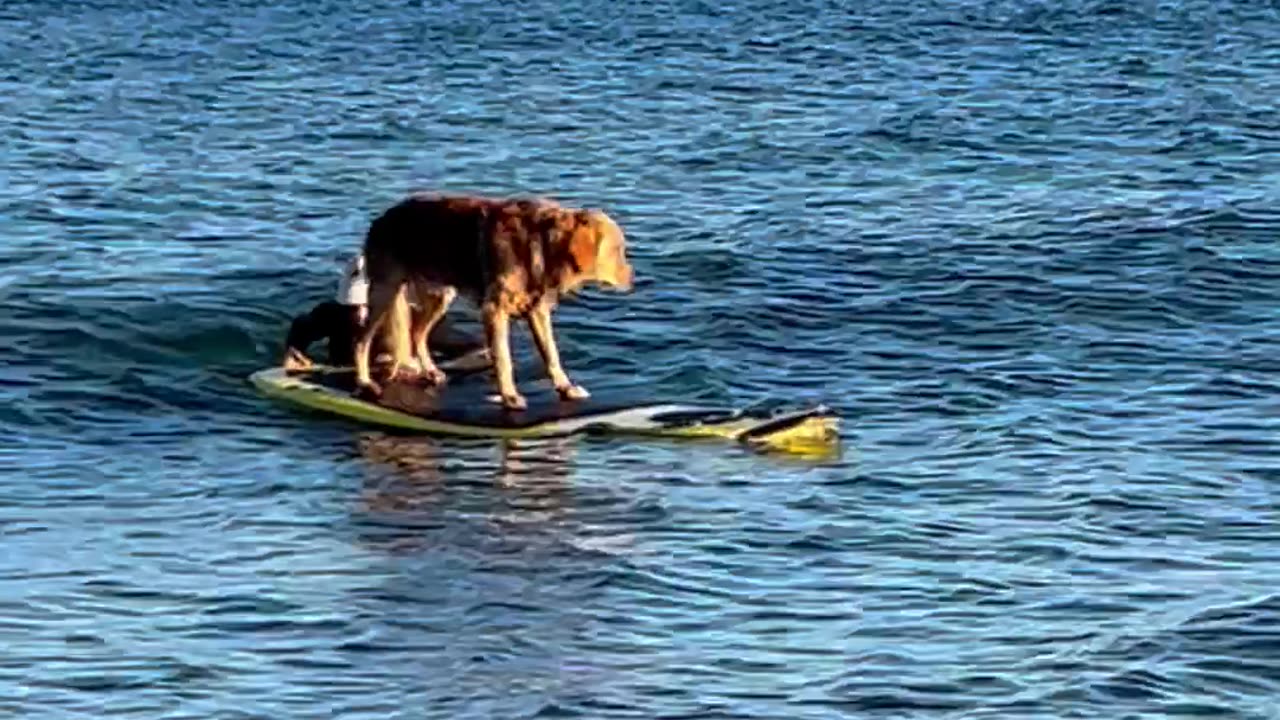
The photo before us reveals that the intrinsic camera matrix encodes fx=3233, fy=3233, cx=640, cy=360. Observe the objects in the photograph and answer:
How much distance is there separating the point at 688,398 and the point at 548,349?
151 centimetres

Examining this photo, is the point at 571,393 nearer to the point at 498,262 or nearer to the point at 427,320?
the point at 498,262

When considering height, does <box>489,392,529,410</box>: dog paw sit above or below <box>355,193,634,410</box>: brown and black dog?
below

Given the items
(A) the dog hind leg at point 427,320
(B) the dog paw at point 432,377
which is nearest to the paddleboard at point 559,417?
(B) the dog paw at point 432,377

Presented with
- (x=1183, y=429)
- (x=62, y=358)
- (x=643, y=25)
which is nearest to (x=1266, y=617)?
(x=1183, y=429)

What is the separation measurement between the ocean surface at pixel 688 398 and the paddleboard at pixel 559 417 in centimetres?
17

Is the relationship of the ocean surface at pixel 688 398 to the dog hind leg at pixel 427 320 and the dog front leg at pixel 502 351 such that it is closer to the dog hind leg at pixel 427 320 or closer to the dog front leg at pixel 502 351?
the dog front leg at pixel 502 351

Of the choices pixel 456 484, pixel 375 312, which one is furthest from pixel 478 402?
pixel 456 484

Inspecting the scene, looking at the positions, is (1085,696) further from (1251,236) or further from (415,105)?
(415,105)

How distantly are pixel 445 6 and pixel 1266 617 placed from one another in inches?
1336

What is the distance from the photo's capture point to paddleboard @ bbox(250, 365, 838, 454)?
56.7ft

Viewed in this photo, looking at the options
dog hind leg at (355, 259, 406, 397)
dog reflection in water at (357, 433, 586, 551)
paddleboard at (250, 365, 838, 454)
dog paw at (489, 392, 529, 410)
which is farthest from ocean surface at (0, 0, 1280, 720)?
dog paw at (489, 392, 529, 410)

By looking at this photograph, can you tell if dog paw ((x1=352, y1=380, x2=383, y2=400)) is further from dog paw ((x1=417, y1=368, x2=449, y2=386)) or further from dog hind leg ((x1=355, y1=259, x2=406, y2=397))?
dog paw ((x1=417, y1=368, x2=449, y2=386))

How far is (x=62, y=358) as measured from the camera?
20.3m

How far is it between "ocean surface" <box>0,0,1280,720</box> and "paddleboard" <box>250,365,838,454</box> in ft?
0.55
